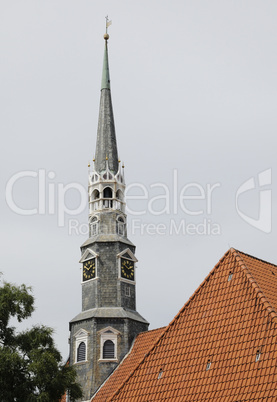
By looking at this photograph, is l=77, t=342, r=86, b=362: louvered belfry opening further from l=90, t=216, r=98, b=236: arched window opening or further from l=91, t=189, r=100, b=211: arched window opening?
l=91, t=189, r=100, b=211: arched window opening

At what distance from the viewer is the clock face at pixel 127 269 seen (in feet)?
192

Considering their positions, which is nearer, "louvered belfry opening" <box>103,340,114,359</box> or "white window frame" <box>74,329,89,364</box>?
"louvered belfry opening" <box>103,340,114,359</box>

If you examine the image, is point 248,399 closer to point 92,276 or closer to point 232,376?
point 232,376

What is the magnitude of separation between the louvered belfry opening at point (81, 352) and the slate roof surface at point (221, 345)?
2139 centimetres

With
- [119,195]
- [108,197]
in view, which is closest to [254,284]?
[108,197]

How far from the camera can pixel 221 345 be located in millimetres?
31953

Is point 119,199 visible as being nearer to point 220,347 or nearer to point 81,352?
point 81,352

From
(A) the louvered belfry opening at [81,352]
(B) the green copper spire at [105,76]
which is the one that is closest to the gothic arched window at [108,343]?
(A) the louvered belfry opening at [81,352]

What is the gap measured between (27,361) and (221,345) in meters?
8.89

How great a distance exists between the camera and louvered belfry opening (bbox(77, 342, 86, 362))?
2206 inches

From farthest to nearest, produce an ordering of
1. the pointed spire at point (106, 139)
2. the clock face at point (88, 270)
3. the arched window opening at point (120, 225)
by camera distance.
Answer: the pointed spire at point (106, 139) < the arched window opening at point (120, 225) < the clock face at point (88, 270)

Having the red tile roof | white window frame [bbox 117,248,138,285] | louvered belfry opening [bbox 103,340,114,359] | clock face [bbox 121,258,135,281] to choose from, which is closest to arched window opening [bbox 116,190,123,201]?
white window frame [bbox 117,248,138,285]

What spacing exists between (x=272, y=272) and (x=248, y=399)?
963 cm

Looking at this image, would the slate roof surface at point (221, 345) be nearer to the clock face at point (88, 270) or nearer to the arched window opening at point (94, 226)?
the clock face at point (88, 270)
